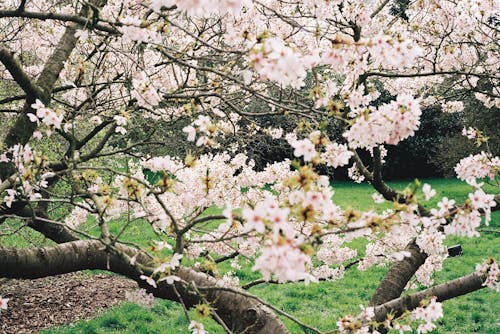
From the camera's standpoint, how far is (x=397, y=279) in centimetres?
355

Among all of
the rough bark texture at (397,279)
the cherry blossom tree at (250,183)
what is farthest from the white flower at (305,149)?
the rough bark texture at (397,279)

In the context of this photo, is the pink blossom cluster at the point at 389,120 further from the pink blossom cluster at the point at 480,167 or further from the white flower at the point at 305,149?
the pink blossom cluster at the point at 480,167

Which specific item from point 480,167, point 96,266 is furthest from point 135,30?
point 480,167

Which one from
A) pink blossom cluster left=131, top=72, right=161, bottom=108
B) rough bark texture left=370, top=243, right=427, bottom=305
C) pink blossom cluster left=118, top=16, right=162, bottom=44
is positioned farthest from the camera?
rough bark texture left=370, top=243, right=427, bottom=305

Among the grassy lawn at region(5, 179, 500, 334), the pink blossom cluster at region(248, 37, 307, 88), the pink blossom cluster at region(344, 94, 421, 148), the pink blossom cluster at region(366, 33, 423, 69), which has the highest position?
the pink blossom cluster at region(366, 33, 423, 69)

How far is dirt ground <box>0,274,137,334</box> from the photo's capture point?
6316 mm

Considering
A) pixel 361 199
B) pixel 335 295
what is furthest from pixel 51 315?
pixel 361 199

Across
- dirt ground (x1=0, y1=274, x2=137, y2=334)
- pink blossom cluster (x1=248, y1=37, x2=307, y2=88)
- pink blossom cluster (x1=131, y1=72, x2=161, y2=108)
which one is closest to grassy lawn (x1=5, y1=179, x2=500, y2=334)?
dirt ground (x1=0, y1=274, x2=137, y2=334)

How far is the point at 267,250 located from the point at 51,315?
612 cm

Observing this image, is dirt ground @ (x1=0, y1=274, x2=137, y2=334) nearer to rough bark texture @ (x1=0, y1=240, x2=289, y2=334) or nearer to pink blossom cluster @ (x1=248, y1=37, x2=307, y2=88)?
rough bark texture @ (x1=0, y1=240, x2=289, y2=334)

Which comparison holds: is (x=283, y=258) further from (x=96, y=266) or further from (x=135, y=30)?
(x=96, y=266)

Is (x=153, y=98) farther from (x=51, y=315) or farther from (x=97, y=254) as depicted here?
(x=51, y=315)

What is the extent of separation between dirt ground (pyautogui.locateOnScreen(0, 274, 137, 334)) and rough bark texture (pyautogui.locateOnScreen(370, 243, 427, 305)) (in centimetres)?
439

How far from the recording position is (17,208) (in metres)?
3.60
